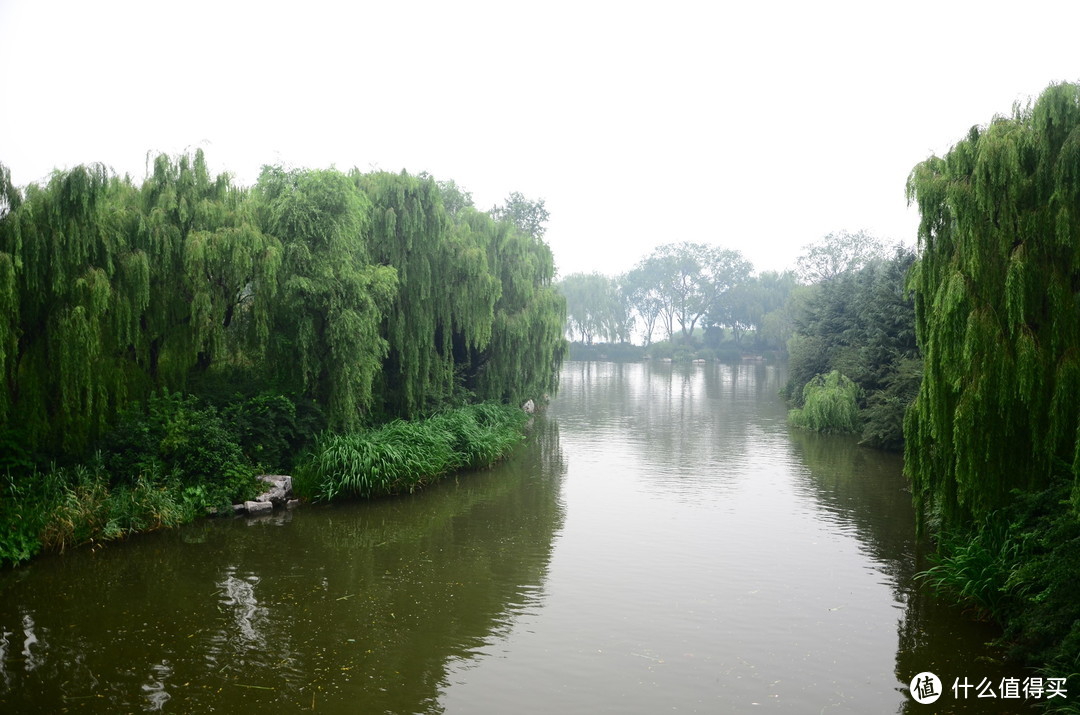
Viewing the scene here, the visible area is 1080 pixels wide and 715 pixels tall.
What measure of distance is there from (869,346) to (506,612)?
1803cm

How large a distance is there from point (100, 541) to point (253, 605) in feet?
11.1

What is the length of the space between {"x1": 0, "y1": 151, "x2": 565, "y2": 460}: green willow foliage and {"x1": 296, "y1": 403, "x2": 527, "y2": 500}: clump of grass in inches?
29.4

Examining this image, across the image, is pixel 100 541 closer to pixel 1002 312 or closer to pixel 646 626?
pixel 646 626

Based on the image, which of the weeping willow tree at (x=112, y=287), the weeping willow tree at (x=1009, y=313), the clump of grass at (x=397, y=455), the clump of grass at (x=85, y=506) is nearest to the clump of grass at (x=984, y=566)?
the weeping willow tree at (x=1009, y=313)

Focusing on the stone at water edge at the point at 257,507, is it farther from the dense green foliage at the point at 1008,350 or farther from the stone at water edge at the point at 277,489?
the dense green foliage at the point at 1008,350

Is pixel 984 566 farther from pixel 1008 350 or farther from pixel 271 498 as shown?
pixel 271 498

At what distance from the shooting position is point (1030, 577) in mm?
6570

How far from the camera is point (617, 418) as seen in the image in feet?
89.2

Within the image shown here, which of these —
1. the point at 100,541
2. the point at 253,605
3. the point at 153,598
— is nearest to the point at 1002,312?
the point at 253,605

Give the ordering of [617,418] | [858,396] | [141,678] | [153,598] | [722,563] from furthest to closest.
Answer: [617,418] < [858,396] < [722,563] < [153,598] < [141,678]

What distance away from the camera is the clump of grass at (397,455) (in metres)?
13.4

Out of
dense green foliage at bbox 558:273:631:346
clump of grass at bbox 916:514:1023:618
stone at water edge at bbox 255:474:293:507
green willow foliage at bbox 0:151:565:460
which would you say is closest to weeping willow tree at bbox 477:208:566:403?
green willow foliage at bbox 0:151:565:460

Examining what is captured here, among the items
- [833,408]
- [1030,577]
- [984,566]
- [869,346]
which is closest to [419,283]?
[984,566]

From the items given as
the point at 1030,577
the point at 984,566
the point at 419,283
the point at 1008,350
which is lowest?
the point at 984,566
